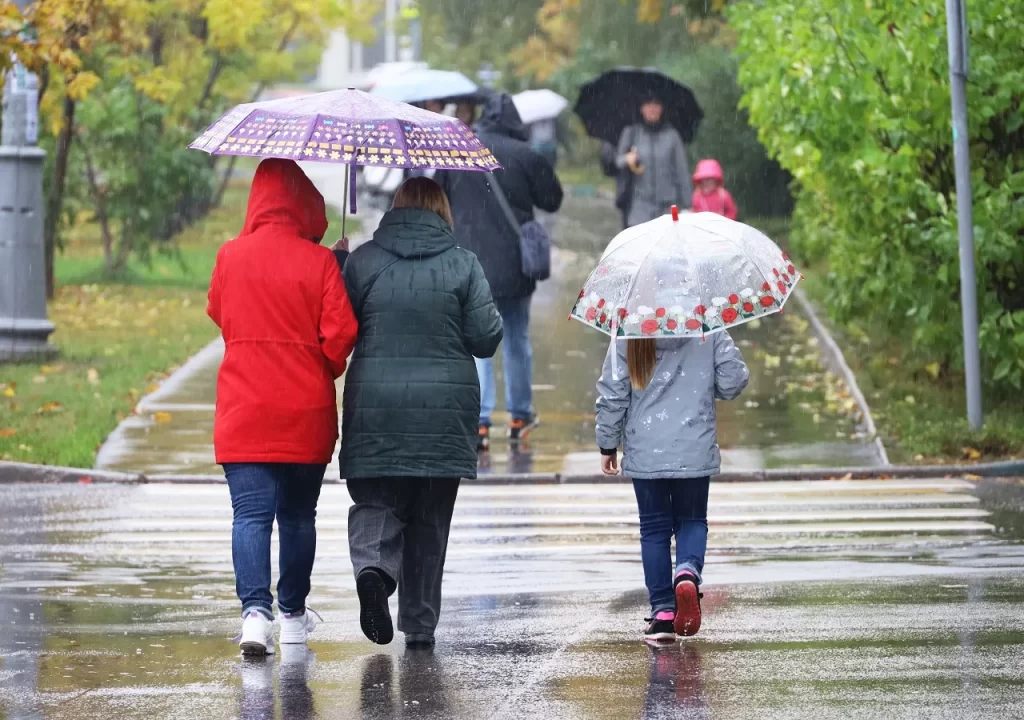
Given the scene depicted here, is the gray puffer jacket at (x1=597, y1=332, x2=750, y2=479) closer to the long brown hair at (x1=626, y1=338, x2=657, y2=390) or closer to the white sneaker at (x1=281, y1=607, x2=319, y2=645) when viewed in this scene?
the long brown hair at (x1=626, y1=338, x2=657, y2=390)

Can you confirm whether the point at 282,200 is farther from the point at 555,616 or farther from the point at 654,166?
the point at 654,166

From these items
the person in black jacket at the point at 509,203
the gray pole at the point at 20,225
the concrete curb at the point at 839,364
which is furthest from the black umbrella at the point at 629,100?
the person in black jacket at the point at 509,203

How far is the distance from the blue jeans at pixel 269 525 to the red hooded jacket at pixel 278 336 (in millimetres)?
117

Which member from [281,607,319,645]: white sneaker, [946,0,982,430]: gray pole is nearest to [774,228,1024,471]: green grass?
[946,0,982,430]: gray pole

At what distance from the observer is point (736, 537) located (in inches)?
380

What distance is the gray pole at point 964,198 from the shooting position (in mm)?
11812

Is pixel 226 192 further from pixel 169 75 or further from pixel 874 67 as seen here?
pixel 874 67

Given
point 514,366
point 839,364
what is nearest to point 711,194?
point 839,364

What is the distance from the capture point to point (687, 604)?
688 centimetres

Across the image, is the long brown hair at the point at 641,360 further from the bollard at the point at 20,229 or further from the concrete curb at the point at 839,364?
the bollard at the point at 20,229

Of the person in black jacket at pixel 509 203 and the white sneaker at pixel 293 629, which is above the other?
the person in black jacket at pixel 509 203

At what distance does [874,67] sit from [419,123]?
649cm

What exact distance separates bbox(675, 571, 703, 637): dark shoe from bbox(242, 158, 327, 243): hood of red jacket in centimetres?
186

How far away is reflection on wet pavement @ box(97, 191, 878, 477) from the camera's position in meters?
12.1
